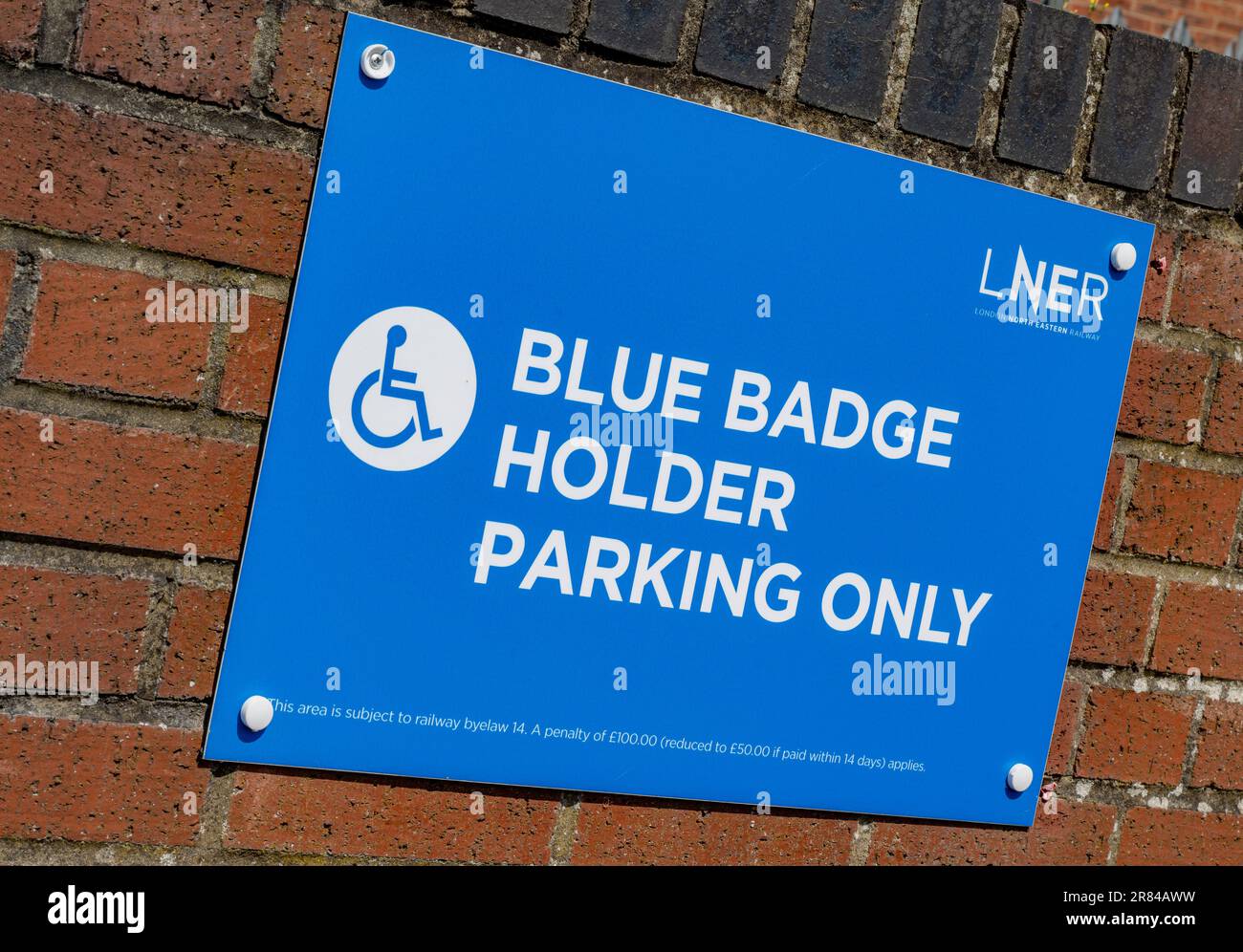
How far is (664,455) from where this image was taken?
4.14 ft

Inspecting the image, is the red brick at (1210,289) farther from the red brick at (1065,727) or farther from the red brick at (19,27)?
the red brick at (19,27)

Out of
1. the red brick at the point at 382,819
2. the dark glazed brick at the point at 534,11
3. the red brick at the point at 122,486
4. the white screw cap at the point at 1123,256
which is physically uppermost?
the dark glazed brick at the point at 534,11

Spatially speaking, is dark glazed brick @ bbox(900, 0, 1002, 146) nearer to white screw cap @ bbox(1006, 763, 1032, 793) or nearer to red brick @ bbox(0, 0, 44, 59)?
white screw cap @ bbox(1006, 763, 1032, 793)

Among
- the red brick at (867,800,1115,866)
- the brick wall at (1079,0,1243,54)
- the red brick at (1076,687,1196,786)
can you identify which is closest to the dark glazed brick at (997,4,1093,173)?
the red brick at (1076,687,1196,786)

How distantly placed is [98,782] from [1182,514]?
3.94 feet

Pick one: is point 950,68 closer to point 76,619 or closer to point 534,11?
point 534,11

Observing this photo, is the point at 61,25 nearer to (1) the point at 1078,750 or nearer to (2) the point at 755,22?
(2) the point at 755,22

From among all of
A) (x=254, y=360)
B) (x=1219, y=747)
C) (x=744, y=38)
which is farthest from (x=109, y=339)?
(x=1219, y=747)

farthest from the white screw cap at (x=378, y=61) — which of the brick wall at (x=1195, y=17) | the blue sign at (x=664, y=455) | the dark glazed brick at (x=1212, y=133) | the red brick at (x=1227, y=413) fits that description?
the brick wall at (x=1195, y=17)

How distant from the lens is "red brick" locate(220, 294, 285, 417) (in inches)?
45.6

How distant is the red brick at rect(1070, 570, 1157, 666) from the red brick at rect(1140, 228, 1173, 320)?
0.31m

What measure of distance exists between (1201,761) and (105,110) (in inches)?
54.3

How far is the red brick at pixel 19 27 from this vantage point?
1074mm

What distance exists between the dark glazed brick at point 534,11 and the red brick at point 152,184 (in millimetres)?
231
